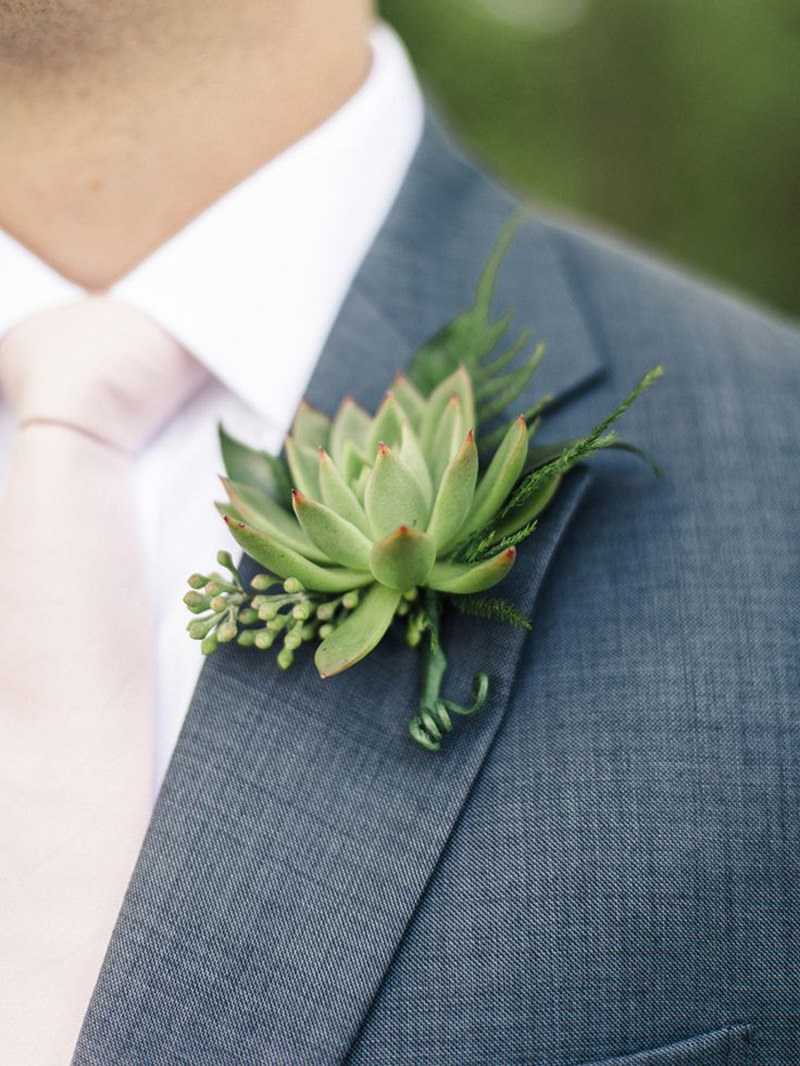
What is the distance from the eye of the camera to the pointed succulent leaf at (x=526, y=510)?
2.36 feet

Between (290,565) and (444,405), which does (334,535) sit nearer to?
(290,565)

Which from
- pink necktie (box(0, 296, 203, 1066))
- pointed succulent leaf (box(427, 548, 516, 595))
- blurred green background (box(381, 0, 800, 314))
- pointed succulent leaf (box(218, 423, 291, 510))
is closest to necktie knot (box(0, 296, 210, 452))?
pink necktie (box(0, 296, 203, 1066))

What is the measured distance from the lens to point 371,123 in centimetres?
98

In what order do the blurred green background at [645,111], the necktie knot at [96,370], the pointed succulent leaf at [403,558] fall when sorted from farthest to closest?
1. the blurred green background at [645,111]
2. the necktie knot at [96,370]
3. the pointed succulent leaf at [403,558]

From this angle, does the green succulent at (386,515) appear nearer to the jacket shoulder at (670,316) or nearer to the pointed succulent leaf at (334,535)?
the pointed succulent leaf at (334,535)

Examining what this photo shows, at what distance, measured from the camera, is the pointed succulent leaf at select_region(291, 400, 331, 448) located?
827mm

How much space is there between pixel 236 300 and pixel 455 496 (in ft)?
1.20

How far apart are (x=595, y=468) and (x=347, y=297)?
1.05ft

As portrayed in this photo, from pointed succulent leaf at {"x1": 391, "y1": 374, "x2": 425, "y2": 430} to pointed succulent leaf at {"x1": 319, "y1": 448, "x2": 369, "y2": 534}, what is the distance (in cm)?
13

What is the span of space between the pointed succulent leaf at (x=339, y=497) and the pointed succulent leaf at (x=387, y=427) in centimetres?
7

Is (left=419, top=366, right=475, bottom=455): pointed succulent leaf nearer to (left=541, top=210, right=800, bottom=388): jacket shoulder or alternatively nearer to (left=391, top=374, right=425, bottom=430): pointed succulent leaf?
(left=391, top=374, right=425, bottom=430): pointed succulent leaf

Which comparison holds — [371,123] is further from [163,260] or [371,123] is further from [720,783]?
[720,783]

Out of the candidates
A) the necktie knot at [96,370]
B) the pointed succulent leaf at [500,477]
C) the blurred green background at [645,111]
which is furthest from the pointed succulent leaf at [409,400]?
the blurred green background at [645,111]

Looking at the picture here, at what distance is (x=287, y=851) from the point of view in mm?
748
